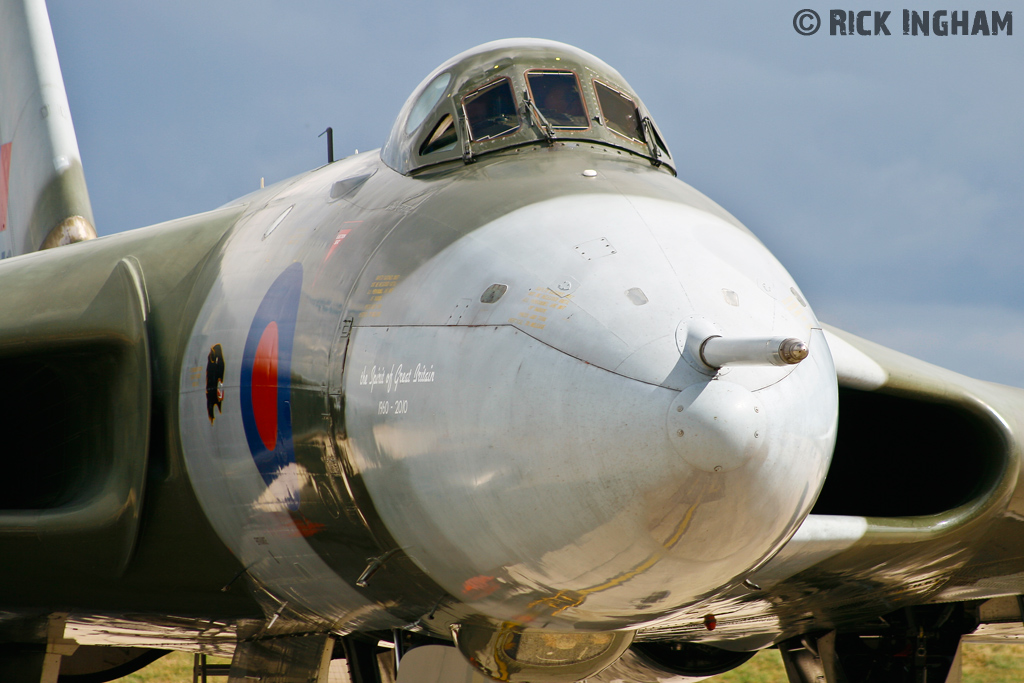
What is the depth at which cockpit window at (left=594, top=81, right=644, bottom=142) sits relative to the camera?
4.55m

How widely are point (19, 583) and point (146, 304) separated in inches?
58.0

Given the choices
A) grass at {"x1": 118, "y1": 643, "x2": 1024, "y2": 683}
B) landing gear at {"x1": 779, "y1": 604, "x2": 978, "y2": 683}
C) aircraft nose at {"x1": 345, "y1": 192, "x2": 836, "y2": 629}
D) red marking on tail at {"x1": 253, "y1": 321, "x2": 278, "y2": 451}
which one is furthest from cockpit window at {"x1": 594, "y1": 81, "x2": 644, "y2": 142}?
grass at {"x1": 118, "y1": 643, "x2": 1024, "y2": 683}

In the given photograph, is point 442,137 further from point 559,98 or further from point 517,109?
point 559,98

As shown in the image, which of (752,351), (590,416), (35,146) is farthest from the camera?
(35,146)

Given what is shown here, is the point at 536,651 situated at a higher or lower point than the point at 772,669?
higher

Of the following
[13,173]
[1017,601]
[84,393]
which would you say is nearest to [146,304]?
[84,393]

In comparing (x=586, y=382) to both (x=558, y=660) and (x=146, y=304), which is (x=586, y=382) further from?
(x=146, y=304)

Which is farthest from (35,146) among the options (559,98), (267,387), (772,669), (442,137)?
(772,669)

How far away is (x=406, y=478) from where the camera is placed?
3.40 metres

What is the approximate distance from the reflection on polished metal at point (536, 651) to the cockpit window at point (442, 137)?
6.30 feet

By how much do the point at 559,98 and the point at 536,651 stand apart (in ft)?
7.40

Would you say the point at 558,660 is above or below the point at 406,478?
below

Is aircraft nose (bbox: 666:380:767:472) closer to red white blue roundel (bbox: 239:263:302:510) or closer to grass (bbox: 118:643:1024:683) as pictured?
red white blue roundel (bbox: 239:263:302:510)

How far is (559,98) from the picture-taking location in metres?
4.47
